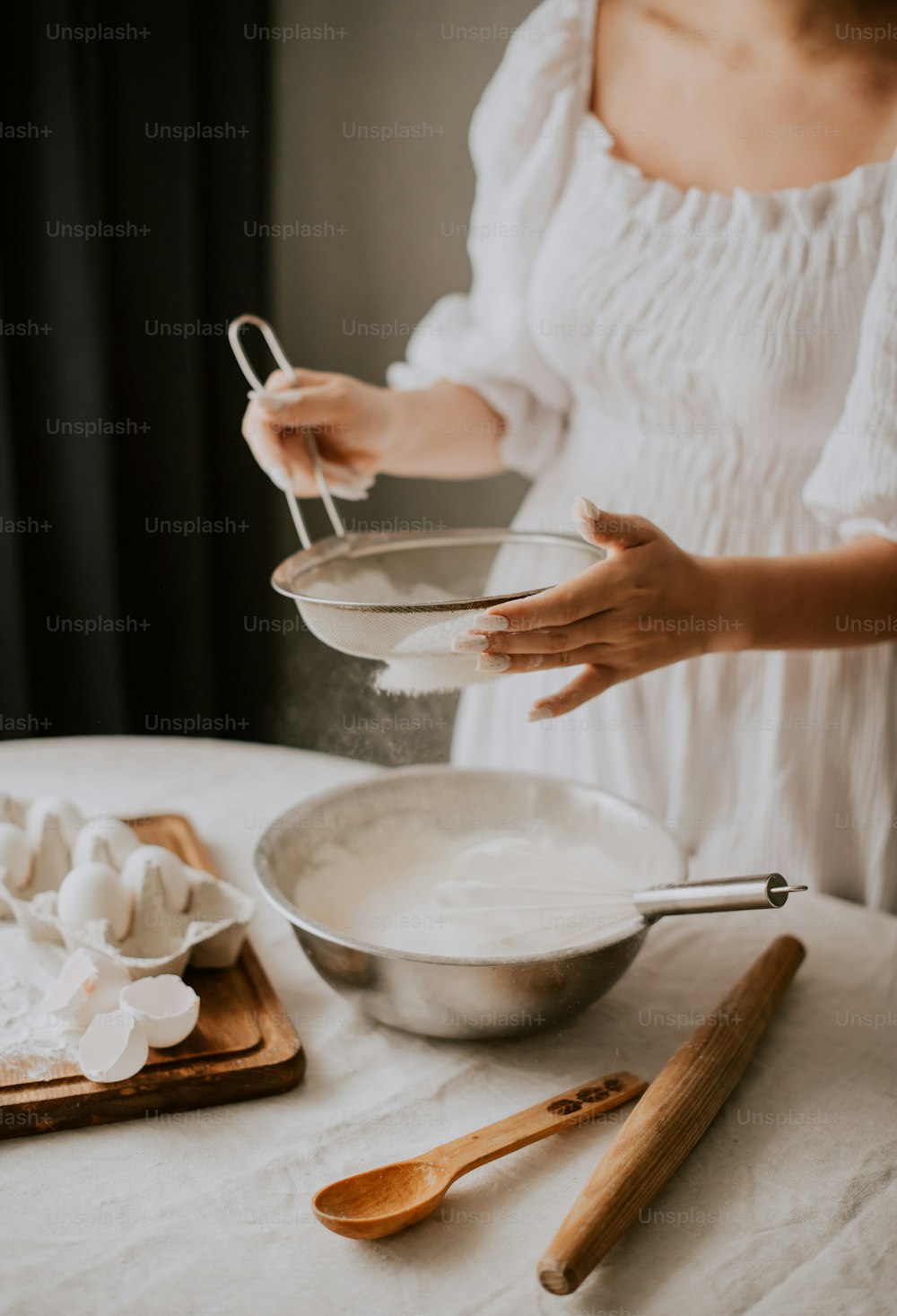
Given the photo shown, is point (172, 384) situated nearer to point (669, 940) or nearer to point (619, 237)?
point (619, 237)

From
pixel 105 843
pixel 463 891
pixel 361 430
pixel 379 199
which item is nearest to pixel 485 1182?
pixel 463 891

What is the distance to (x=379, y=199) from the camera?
9.30ft

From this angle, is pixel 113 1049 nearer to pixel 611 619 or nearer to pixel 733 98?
pixel 611 619

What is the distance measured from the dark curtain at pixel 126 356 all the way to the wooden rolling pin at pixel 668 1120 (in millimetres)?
1861

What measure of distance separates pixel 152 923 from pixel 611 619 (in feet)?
1.73

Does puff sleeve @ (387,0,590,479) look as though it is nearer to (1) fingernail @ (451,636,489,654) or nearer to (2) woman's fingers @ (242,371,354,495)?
(2) woman's fingers @ (242,371,354,495)

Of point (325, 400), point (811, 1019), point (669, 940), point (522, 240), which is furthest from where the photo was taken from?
point (522, 240)

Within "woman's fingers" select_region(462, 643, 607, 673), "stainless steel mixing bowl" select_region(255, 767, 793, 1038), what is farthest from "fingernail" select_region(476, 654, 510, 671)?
"stainless steel mixing bowl" select_region(255, 767, 793, 1038)

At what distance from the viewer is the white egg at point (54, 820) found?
119 centimetres

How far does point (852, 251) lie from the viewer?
129cm

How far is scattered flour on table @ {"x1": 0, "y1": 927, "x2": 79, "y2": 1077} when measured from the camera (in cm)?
94

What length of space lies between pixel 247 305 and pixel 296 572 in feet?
6.41

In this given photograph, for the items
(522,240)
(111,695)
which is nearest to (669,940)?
(522,240)

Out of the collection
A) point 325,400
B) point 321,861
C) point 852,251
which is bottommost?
point 321,861
